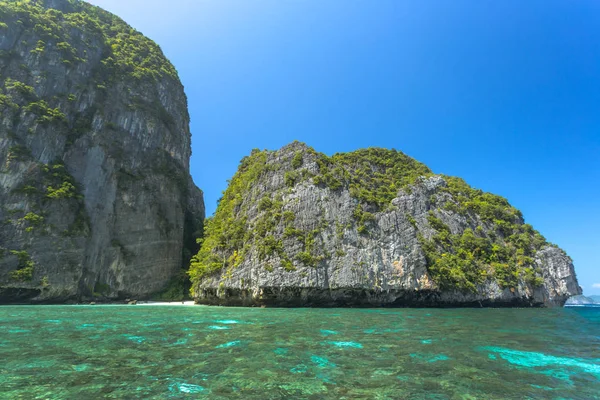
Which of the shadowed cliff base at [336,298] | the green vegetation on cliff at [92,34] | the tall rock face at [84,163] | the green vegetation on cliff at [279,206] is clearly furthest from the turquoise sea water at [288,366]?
the green vegetation on cliff at [92,34]

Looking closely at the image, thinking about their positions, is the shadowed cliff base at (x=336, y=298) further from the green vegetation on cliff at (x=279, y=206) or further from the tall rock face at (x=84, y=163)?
the tall rock face at (x=84, y=163)

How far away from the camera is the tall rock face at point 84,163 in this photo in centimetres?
3919

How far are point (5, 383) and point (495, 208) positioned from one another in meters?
55.3

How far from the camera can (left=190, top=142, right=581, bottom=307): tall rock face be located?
3284 centimetres

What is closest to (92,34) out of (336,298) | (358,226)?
(358,226)

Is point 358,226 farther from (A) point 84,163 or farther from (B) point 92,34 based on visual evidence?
(B) point 92,34

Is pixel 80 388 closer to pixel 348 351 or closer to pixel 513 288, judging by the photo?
pixel 348 351

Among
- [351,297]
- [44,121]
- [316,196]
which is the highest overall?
[44,121]

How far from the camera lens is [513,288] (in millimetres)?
37969

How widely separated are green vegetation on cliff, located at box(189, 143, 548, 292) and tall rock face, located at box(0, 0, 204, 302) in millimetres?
12952

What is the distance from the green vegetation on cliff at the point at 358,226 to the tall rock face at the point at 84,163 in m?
13.0

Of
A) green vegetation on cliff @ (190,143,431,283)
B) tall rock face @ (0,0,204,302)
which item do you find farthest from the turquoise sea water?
tall rock face @ (0,0,204,302)

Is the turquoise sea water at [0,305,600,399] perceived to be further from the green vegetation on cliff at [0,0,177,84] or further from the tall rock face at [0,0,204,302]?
the green vegetation on cliff at [0,0,177,84]

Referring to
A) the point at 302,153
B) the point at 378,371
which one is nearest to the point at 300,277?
the point at 302,153
